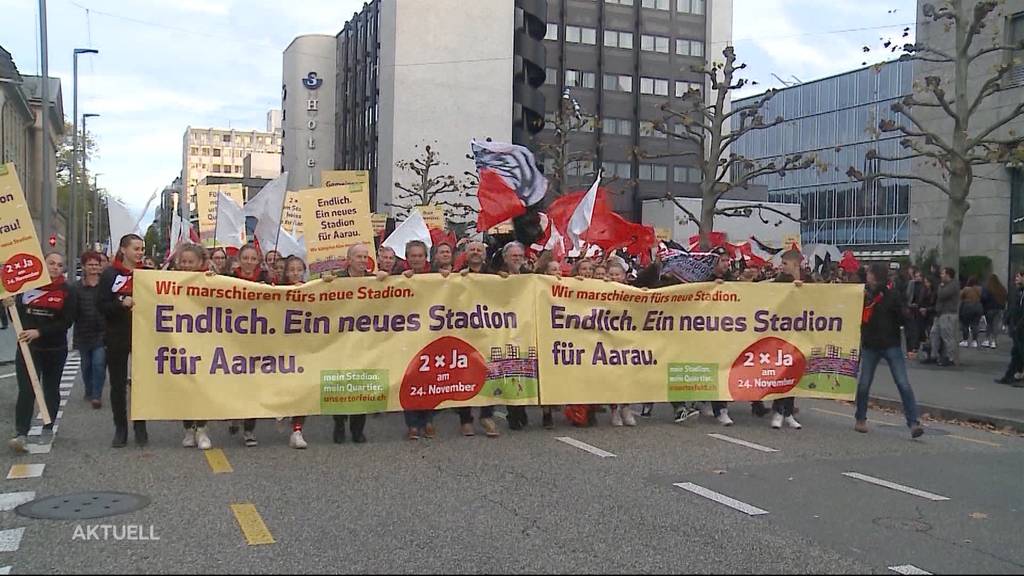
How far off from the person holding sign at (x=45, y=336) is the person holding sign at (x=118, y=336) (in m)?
0.48

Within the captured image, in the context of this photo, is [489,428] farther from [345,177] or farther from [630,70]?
[630,70]

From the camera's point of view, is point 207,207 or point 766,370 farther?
point 207,207

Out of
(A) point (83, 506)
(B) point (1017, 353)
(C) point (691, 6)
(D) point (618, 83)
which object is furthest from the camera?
(C) point (691, 6)

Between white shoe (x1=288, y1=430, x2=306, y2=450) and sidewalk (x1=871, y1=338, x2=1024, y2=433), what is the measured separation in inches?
312

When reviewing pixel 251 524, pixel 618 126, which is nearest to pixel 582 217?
pixel 251 524

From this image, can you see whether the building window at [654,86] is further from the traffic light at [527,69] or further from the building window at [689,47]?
the traffic light at [527,69]

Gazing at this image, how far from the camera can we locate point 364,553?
571cm

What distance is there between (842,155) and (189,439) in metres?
69.6

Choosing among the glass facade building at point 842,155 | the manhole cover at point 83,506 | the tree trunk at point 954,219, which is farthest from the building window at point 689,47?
the manhole cover at point 83,506

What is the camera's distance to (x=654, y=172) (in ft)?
248

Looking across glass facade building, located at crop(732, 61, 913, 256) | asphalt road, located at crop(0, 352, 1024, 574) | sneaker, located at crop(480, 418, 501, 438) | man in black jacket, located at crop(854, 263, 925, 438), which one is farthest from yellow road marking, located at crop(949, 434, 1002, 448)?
glass facade building, located at crop(732, 61, 913, 256)

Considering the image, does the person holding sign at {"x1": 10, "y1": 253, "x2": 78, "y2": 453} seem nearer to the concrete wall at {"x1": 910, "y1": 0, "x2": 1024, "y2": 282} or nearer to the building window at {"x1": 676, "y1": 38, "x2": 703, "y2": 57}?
the concrete wall at {"x1": 910, "y1": 0, "x2": 1024, "y2": 282}

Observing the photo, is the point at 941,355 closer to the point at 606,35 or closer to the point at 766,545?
the point at 766,545

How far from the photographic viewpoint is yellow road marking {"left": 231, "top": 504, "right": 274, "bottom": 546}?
5969 mm
